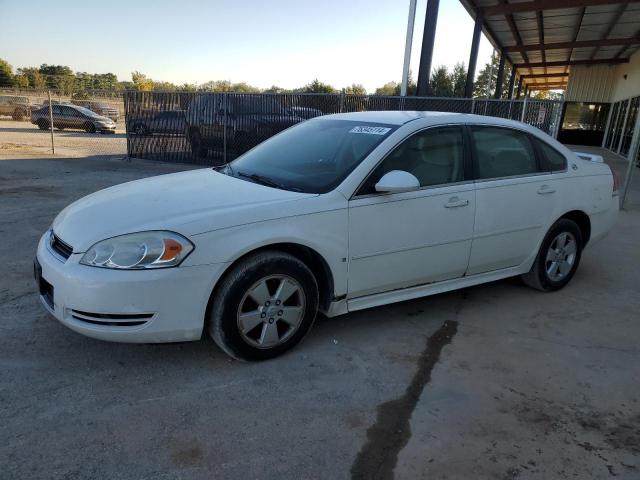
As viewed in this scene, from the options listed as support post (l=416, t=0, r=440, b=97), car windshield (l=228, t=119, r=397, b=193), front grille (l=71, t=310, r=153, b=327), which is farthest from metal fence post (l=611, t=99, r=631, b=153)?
front grille (l=71, t=310, r=153, b=327)

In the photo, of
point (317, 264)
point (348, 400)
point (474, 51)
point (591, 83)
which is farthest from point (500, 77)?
point (348, 400)

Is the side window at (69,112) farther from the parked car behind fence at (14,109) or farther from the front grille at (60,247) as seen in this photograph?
the front grille at (60,247)

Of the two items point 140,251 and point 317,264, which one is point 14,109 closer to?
point 140,251

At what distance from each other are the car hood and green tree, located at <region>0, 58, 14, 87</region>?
46748 millimetres

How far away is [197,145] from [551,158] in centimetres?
1058

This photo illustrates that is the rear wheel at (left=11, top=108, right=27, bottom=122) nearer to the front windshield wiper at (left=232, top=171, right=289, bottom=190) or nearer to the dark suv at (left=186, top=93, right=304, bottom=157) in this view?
the dark suv at (left=186, top=93, right=304, bottom=157)

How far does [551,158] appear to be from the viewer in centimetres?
453

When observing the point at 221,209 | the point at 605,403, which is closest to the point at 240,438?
the point at 221,209

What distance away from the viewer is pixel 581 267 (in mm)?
5594

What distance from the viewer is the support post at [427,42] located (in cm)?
1351

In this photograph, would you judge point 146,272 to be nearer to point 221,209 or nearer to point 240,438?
point 221,209

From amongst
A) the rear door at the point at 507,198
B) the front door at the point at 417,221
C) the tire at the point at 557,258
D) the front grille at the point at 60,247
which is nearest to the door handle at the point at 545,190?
the rear door at the point at 507,198

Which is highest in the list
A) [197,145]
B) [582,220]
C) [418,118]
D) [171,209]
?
[418,118]

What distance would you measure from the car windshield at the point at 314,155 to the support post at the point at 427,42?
403 inches
